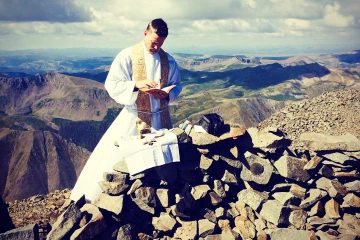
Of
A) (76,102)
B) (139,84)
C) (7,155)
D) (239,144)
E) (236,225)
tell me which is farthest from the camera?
(76,102)

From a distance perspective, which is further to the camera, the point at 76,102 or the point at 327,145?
the point at 76,102

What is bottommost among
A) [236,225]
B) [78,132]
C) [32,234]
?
[78,132]

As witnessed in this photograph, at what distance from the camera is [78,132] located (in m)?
102

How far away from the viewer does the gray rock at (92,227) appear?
467cm

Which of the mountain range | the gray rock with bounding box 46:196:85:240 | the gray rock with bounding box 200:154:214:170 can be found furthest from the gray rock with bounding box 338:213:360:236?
the mountain range

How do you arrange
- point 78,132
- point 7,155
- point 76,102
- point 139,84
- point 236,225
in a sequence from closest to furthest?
point 139,84 → point 236,225 → point 7,155 → point 78,132 → point 76,102

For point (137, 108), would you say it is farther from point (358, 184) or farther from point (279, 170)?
point (358, 184)

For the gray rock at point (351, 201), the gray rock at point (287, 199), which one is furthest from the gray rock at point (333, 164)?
the gray rock at point (287, 199)

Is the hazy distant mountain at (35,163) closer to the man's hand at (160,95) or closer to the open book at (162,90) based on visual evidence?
the man's hand at (160,95)

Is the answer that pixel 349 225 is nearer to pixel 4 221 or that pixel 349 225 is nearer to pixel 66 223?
pixel 66 223

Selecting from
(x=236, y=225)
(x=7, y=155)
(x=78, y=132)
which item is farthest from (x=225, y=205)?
(x=78, y=132)

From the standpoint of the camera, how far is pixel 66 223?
4.78 meters

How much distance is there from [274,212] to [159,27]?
4050 mm

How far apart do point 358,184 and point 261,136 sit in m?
1.99
